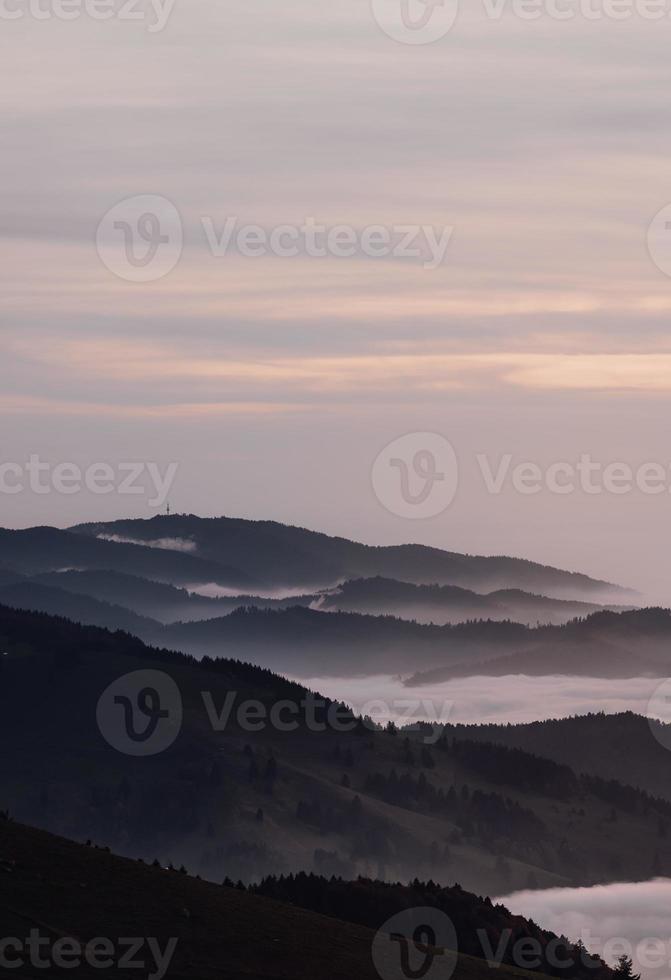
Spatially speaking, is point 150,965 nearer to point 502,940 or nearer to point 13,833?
point 13,833

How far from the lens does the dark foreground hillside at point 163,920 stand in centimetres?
9981

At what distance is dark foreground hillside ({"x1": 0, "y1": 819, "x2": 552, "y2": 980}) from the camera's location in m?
Result: 99.8

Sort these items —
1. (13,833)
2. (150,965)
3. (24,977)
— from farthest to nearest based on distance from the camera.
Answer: (13,833) < (150,965) < (24,977)

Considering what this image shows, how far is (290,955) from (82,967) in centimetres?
1591

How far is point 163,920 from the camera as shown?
106m

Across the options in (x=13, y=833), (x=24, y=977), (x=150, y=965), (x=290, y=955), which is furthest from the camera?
(x=13, y=833)

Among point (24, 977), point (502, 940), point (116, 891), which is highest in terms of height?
point (502, 940)

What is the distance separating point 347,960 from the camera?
110 m

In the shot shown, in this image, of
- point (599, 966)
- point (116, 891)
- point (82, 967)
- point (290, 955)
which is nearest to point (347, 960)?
point (290, 955)

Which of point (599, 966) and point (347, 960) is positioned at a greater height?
point (599, 966)

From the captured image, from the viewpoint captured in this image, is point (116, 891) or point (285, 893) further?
point (285, 893)

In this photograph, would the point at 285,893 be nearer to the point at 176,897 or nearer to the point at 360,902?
the point at 360,902

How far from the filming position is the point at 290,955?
351ft

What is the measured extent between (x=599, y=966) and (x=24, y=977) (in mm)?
92208
